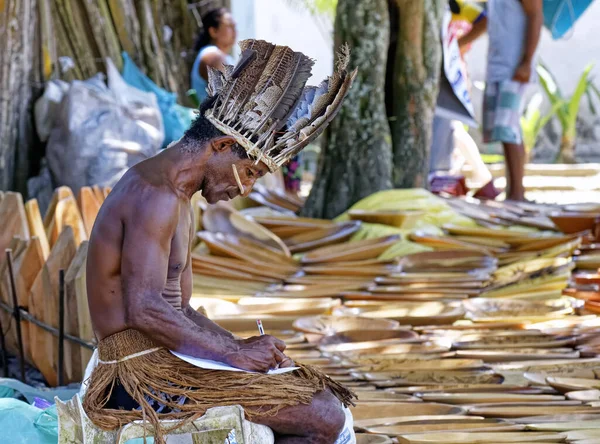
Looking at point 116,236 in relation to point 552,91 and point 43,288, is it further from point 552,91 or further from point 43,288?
point 552,91

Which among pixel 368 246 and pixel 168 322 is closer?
pixel 168 322

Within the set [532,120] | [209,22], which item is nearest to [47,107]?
[209,22]

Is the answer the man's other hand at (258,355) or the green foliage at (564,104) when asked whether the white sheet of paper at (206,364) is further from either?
the green foliage at (564,104)

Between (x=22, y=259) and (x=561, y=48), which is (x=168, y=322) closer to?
(x=22, y=259)

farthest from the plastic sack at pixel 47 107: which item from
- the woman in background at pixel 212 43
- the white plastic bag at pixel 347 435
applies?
the white plastic bag at pixel 347 435

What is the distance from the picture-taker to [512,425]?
2922 mm

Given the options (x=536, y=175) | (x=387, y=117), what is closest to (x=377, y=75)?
(x=387, y=117)

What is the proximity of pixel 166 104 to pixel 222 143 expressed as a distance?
4846 mm

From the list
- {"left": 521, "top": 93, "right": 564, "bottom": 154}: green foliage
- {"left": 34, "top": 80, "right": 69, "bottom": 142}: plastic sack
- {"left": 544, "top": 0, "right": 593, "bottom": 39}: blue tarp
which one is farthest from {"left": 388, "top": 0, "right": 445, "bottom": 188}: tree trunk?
A: {"left": 521, "top": 93, "right": 564, "bottom": 154}: green foliage

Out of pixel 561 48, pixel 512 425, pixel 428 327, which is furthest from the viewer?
pixel 561 48

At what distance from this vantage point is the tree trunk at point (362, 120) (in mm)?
6793

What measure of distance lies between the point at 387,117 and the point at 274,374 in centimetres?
503

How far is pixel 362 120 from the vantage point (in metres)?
6.82

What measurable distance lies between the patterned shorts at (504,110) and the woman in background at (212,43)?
2.08 metres
